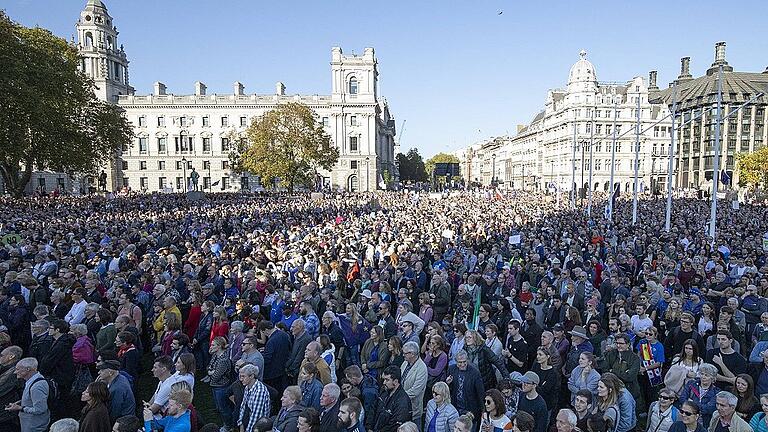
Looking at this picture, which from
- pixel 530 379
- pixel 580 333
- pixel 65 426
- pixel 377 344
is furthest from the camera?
pixel 377 344

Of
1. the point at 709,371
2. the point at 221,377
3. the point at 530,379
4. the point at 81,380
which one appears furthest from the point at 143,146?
the point at 709,371

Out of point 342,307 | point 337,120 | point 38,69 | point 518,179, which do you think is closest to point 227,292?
point 342,307

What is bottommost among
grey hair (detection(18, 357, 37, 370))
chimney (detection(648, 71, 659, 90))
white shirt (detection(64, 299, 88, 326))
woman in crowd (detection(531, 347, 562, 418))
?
woman in crowd (detection(531, 347, 562, 418))

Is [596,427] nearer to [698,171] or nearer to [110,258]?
[110,258]

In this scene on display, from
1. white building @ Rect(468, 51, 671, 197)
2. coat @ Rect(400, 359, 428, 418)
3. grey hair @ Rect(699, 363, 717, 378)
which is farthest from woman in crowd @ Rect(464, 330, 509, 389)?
white building @ Rect(468, 51, 671, 197)

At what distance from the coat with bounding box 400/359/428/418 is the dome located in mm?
82684

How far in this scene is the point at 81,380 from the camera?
704 cm

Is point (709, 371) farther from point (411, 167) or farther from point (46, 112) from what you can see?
point (411, 167)

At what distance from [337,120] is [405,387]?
3117 inches

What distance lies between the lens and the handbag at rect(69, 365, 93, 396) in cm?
692

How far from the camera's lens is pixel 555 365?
6.48 m

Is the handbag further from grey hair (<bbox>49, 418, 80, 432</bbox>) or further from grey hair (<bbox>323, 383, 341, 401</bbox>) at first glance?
grey hair (<bbox>323, 383, 341, 401</bbox>)

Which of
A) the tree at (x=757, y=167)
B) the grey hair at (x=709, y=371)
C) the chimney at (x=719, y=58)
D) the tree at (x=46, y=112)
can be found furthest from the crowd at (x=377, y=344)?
the chimney at (x=719, y=58)

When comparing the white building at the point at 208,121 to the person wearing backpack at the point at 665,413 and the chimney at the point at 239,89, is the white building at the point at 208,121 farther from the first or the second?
the person wearing backpack at the point at 665,413
